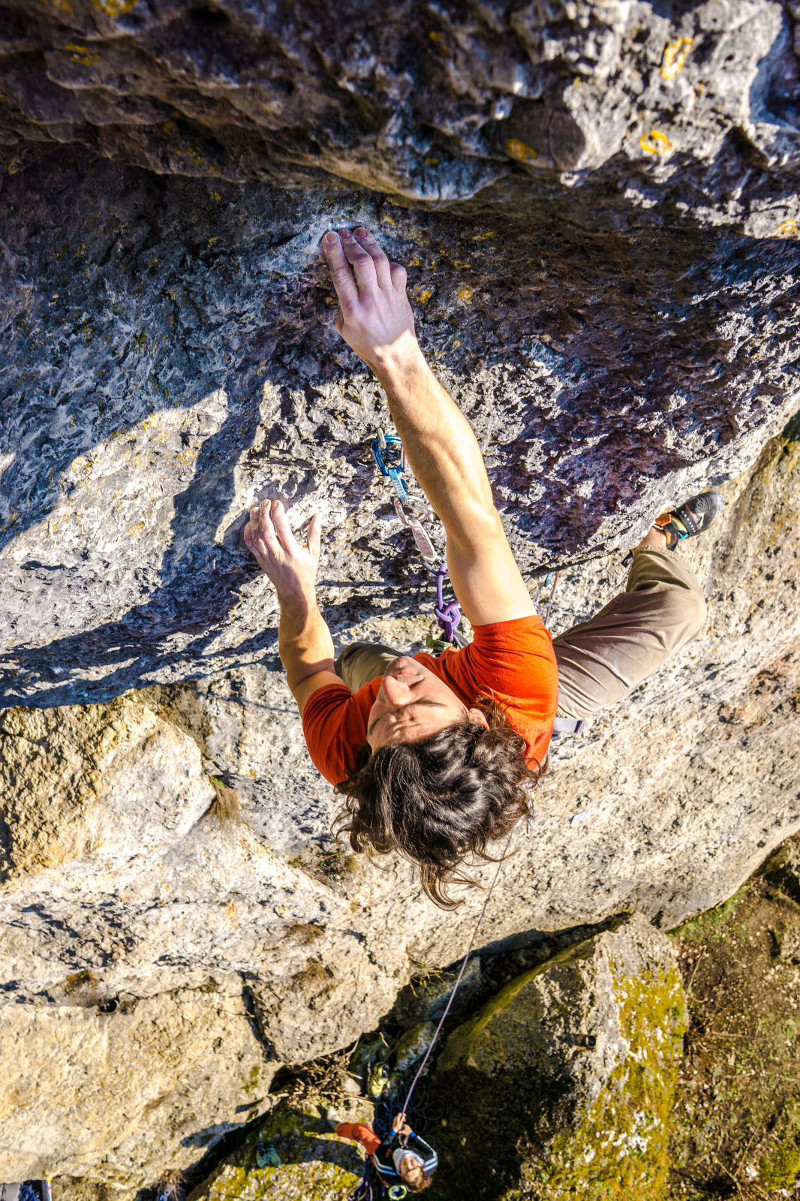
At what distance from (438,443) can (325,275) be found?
1.71ft

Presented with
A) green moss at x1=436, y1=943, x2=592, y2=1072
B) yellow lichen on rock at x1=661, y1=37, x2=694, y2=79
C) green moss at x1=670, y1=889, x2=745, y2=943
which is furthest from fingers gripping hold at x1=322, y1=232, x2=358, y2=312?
green moss at x1=670, y1=889, x2=745, y2=943

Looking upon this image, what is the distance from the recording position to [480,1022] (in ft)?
19.8

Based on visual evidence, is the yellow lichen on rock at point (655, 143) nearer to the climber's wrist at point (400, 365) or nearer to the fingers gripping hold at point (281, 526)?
the climber's wrist at point (400, 365)

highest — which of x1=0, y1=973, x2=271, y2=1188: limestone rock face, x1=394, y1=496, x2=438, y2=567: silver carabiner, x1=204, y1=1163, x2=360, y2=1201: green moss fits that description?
x1=394, y1=496, x2=438, y2=567: silver carabiner

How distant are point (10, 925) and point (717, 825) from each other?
5082 mm

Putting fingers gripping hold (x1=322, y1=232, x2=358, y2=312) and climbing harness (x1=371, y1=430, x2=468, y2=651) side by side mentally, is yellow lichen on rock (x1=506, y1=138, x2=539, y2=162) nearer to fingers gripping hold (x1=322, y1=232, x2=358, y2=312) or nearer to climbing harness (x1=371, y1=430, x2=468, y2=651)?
fingers gripping hold (x1=322, y1=232, x2=358, y2=312)

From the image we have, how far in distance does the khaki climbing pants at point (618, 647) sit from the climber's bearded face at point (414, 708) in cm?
81

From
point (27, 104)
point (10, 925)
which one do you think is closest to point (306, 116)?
point (27, 104)

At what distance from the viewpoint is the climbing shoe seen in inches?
144

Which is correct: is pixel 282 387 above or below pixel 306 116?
above

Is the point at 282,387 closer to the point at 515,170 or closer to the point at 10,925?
the point at 515,170

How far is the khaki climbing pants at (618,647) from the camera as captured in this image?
3367 mm

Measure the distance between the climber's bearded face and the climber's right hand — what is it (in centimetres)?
95

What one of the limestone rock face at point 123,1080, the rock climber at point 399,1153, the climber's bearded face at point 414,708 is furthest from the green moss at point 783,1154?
the climber's bearded face at point 414,708
